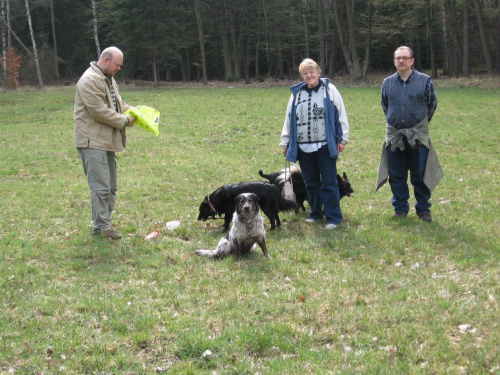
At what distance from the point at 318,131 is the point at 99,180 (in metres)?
3.20

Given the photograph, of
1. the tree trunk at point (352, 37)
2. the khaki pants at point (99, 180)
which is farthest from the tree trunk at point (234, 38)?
the khaki pants at point (99, 180)

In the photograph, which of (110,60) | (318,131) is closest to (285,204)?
(318,131)

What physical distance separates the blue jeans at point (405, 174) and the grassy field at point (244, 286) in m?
0.28

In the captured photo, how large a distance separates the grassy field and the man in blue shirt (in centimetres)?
54

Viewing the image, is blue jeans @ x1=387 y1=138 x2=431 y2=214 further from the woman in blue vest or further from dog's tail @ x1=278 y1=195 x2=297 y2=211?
dog's tail @ x1=278 y1=195 x2=297 y2=211

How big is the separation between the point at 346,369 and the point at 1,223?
6798 millimetres

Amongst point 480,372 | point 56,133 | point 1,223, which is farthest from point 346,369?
point 56,133

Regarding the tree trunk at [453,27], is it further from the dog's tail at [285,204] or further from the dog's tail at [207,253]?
the dog's tail at [207,253]

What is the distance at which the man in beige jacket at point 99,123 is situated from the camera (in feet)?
23.5

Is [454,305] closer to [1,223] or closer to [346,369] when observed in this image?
[346,369]

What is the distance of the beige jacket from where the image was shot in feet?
23.4

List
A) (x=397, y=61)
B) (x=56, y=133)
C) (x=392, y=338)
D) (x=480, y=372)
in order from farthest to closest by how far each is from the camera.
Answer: (x=56, y=133) → (x=397, y=61) → (x=392, y=338) → (x=480, y=372)

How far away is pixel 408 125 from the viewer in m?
7.76

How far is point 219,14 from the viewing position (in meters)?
46.4
